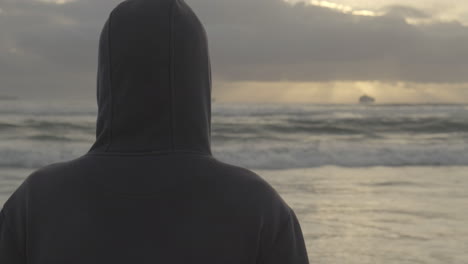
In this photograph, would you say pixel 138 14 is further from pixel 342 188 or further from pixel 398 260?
pixel 342 188

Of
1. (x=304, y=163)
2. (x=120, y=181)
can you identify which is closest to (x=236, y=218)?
(x=120, y=181)

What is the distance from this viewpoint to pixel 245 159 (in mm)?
11883

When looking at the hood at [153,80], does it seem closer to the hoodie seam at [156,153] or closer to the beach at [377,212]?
the hoodie seam at [156,153]

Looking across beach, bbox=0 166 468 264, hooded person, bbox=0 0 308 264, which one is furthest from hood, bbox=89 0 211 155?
beach, bbox=0 166 468 264

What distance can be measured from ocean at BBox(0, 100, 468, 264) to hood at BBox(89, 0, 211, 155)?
12.5 ft

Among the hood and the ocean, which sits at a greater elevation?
the hood

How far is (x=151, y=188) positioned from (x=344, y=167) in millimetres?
10307

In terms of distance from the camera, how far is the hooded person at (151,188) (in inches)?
37.8

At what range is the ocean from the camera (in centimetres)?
522

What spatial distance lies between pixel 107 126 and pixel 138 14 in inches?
7.6

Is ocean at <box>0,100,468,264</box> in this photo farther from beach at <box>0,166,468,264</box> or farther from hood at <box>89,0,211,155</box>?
hood at <box>89,0,211,155</box>

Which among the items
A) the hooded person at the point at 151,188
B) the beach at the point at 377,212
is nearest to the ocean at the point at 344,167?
the beach at the point at 377,212

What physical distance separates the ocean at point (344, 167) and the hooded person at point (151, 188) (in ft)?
12.4

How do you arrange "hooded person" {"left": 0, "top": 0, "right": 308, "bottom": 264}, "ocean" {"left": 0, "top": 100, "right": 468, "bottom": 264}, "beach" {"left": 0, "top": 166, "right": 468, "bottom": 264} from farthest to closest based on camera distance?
1. "ocean" {"left": 0, "top": 100, "right": 468, "bottom": 264}
2. "beach" {"left": 0, "top": 166, "right": 468, "bottom": 264}
3. "hooded person" {"left": 0, "top": 0, "right": 308, "bottom": 264}
